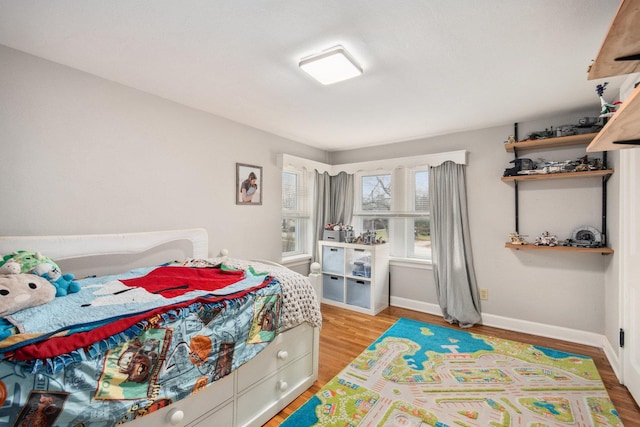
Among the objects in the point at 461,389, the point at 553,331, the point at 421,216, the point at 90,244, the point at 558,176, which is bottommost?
the point at 461,389

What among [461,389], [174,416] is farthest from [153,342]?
[461,389]

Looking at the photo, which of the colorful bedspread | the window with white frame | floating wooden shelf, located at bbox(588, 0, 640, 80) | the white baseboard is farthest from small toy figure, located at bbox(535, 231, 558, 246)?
the colorful bedspread

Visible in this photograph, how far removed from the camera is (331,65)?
1.90 m

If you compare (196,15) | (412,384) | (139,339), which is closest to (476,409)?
(412,384)

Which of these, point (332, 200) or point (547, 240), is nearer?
point (547, 240)

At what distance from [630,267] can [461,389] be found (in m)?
1.54

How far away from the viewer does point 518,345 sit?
2.89 meters

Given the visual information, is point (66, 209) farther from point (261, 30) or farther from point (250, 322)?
point (261, 30)

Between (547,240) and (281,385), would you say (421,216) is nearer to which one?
(547,240)

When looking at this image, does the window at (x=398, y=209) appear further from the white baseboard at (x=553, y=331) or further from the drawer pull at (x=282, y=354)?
the drawer pull at (x=282, y=354)

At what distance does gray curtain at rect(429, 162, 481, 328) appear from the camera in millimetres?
3441

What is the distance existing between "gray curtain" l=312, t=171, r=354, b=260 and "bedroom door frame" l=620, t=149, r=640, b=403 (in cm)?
287

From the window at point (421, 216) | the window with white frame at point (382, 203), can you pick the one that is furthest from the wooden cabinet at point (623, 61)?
the window at point (421, 216)

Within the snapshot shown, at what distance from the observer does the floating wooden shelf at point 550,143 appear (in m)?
2.74
